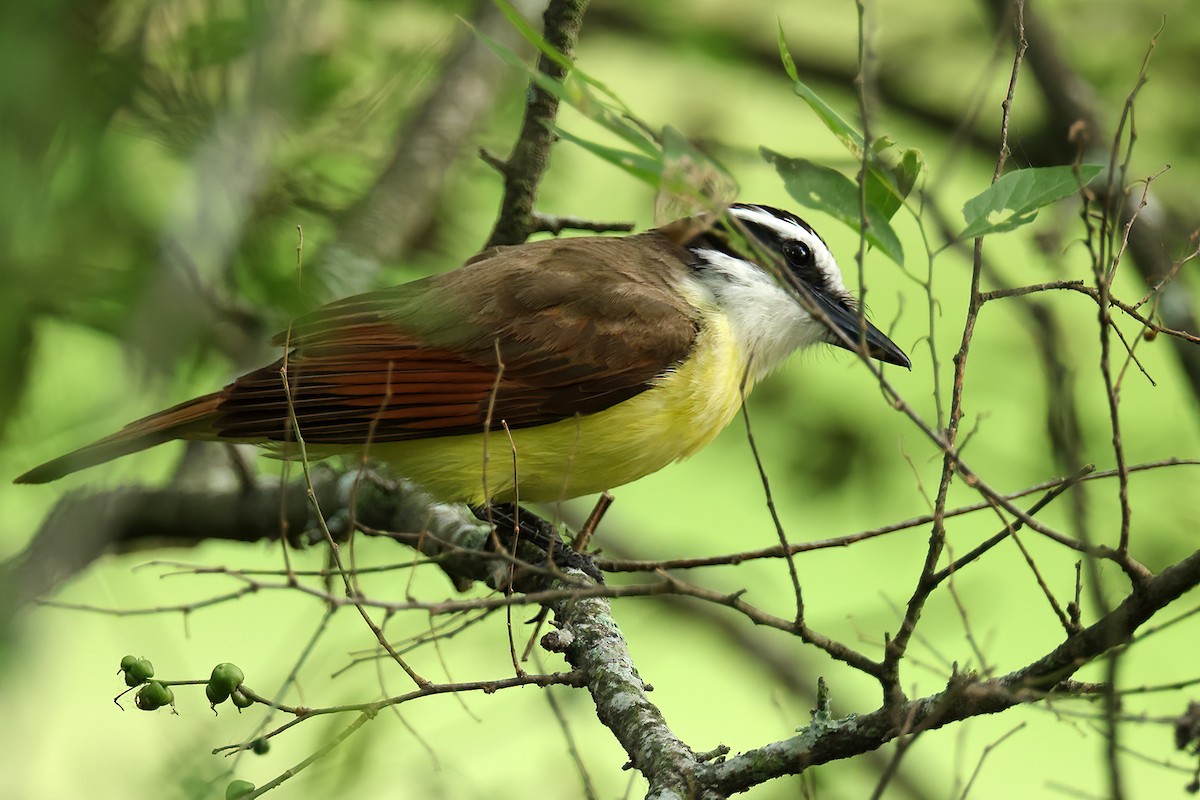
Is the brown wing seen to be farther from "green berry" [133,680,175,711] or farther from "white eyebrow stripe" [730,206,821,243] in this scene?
"green berry" [133,680,175,711]

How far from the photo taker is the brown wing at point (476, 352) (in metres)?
3.54

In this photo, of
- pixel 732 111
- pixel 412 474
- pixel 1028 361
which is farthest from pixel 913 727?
pixel 732 111

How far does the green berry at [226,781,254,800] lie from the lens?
2.02 meters

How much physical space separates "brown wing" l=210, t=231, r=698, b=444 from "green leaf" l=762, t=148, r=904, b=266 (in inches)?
72.8

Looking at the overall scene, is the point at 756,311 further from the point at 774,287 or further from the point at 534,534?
the point at 534,534

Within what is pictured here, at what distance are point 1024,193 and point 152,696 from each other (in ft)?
5.93

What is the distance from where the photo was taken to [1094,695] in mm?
1815

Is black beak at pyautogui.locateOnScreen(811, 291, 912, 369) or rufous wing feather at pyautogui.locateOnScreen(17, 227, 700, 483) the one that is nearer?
rufous wing feather at pyautogui.locateOnScreen(17, 227, 700, 483)

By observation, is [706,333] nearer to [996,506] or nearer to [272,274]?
[996,506]

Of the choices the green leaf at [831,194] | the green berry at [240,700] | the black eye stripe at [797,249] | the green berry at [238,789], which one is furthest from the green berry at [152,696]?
the black eye stripe at [797,249]

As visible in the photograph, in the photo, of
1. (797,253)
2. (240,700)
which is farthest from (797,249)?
(240,700)

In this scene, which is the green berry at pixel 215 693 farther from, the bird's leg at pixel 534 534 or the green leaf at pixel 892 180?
the green leaf at pixel 892 180

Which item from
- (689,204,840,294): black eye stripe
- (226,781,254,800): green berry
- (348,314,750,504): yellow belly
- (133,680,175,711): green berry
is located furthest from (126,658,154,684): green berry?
(689,204,840,294): black eye stripe

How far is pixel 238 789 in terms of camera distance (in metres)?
2.06
